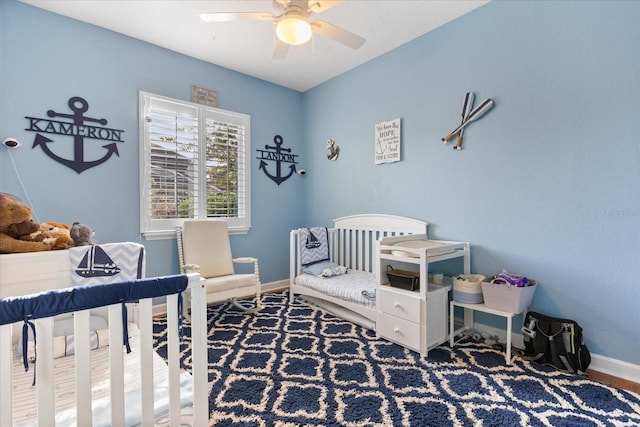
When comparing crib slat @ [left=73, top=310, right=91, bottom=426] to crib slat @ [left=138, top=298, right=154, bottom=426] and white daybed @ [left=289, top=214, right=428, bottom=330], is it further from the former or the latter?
white daybed @ [left=289, top=214, right=428, bottom=330]

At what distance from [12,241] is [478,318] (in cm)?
304

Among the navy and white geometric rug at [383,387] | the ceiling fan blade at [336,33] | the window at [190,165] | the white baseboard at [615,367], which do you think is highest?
the ceiling fan blade at [336,33]

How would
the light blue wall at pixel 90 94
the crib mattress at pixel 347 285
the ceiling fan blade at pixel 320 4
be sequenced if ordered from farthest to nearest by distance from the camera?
the crib mattress at pixel 347 285, the light blue wall at pixel 90 94, the ceiling fan blade at pixel 320 4

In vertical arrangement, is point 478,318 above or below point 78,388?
below

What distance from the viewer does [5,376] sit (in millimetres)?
775

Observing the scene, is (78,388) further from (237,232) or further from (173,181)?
(237,232)

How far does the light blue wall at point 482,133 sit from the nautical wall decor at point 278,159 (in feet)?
2.10

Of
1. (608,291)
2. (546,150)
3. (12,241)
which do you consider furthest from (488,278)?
(12,241)

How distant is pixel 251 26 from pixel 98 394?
9.09 feet

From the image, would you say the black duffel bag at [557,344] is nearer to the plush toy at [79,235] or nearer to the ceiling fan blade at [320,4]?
the ceiling fan blade at [320,4]

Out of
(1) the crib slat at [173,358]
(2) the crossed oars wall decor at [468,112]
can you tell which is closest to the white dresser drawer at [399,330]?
(2) the crossed oars wall decor at [468,112]

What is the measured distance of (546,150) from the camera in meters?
2.15

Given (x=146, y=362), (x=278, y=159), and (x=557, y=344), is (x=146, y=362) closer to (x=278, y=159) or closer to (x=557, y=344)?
(x=557, y=344)

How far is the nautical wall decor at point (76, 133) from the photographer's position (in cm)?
246
